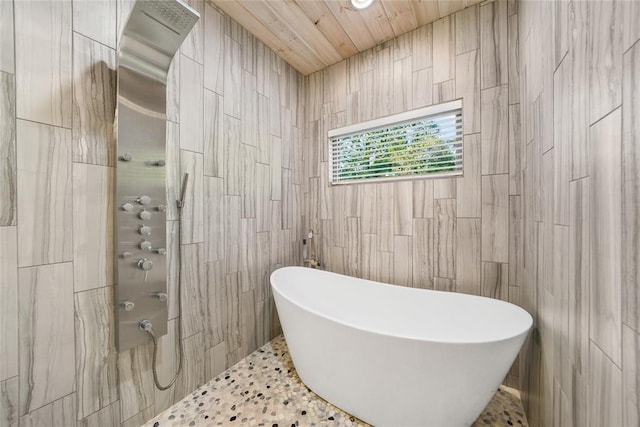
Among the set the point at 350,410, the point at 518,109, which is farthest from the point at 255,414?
the point at 518,109

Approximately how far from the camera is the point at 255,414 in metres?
1.33

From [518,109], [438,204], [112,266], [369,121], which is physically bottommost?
[112,266]

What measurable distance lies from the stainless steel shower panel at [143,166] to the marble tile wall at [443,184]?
4.50ft

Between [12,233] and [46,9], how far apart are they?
3.05 feet

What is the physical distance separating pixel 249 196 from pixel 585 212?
179cm

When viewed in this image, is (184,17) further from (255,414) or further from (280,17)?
(255,414)

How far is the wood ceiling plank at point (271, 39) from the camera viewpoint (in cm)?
163

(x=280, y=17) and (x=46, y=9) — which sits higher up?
(x=280, y=17)

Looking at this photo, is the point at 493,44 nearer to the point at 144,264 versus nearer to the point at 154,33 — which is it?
the point at 154,33

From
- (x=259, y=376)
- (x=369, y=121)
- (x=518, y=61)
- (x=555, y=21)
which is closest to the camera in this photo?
(x=555, y=21)

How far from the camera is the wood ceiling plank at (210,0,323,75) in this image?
163 centimetres

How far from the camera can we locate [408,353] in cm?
103

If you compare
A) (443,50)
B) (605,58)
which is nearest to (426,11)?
(443,50)

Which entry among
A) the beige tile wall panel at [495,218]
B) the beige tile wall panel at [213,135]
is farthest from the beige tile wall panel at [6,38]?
the beige tile wall panel at [495,218]
